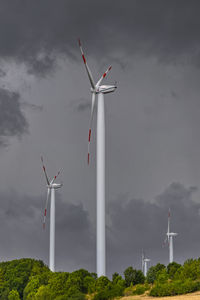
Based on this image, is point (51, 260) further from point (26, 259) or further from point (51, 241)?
point (26, 259)

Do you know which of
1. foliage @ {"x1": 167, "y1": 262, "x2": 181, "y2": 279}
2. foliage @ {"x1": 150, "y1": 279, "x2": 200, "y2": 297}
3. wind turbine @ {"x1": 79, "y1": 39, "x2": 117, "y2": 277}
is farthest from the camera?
foliage @ {"x1": 167, "y1": 262, "x2": 181, "y2": 279}

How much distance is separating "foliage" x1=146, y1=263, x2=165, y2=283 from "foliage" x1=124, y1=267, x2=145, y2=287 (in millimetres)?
1372

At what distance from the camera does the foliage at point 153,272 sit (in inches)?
2906

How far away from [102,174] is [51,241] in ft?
182

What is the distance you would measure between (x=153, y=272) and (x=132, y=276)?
3224 mm

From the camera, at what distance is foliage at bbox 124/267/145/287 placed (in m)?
74.2

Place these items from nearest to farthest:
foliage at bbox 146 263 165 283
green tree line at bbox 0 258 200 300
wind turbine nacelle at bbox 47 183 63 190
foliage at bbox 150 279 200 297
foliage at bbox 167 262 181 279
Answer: foliage at bbox 150 279 200 297
green tree line at bbox 0 258 200 300
foliage at bbox 146 263 165 283
foliage at bbox 167 262 181 279
wind turbine nacelle at bbox 47 183 63 190

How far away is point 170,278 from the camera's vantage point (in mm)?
73688

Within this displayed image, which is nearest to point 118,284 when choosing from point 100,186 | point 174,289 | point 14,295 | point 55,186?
point 174,289


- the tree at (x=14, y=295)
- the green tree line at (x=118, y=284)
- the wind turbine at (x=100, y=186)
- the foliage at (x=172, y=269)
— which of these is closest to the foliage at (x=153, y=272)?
the green tree line at (x=118, y=284)

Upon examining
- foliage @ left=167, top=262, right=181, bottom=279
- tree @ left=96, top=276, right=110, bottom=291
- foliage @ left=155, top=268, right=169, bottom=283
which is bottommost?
tree @ left=96, top=276, right=110, bottom=291

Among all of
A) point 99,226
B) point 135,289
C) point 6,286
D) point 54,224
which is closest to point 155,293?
point 135,289

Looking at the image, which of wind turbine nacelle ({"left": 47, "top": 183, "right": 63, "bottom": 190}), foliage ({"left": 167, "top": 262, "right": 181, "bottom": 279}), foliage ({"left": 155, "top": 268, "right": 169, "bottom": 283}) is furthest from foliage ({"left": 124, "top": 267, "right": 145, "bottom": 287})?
wind turbine nacelle ({"left": 47, "top": 183, "right": 63, "bottom": 190})

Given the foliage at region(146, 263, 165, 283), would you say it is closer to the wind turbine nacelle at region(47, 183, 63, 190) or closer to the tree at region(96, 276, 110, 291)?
the tree at region(96, 276, 110, 291)
